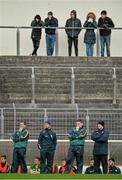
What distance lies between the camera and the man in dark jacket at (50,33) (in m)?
41.8

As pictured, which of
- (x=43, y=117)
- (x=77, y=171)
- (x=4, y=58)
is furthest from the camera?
(x=4, y=58)

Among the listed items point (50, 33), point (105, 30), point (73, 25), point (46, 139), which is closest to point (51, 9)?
point (73, 25)

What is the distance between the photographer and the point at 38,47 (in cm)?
4259

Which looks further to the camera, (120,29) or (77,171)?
(120,29)

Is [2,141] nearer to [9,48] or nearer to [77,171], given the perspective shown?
[77,171]

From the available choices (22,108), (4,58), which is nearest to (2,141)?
(22,108)

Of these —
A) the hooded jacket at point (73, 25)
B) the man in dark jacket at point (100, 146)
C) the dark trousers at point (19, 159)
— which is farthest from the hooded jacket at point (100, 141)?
the hooded jacket at point (73, 25)

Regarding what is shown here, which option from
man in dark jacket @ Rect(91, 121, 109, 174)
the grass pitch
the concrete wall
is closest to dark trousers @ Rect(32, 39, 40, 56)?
the concrete wall

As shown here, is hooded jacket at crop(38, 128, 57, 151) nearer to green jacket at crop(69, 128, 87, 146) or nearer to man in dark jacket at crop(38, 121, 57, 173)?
man in dark jacket at crop(38, 121, 57, 173)

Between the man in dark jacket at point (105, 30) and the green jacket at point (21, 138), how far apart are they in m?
8.86

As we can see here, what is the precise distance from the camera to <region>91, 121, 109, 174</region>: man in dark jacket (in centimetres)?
3309

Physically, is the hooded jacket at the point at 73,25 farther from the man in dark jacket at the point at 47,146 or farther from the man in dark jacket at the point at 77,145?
the man in dark jacket at the point at 77,145

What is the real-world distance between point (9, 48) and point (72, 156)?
12.0 metres

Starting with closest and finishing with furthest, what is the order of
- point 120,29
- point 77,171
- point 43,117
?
1. point 77,171
2. point 43,117
3. point 120,29
